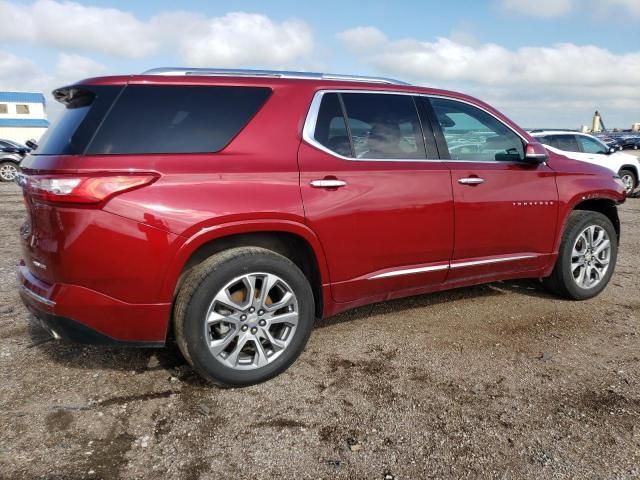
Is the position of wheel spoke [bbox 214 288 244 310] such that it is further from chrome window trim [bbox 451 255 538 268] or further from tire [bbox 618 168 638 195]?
tire [bbox 618 168 638 195]

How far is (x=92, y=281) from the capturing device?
8.33 feet

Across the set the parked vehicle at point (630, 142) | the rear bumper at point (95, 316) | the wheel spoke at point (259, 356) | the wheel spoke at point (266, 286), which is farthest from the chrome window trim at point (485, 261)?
the parked vehicle at point (630, 142)

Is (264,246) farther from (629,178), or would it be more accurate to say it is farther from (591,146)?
(629,178)

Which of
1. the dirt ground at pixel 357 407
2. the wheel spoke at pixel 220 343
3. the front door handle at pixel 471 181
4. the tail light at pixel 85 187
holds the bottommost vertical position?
the dirt ground at pixel 357 407

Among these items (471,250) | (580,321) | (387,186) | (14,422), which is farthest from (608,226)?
(14,422)

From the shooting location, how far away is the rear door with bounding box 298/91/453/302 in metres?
3.06

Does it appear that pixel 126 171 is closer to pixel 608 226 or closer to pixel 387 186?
pixel 387 186

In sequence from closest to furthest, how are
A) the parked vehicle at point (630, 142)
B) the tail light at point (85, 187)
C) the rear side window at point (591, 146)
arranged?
the tail light at point (85, 187) → the rear side window at point (591, 146) → the parked vehicle at point (630, 142)

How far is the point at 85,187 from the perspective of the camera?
244cm

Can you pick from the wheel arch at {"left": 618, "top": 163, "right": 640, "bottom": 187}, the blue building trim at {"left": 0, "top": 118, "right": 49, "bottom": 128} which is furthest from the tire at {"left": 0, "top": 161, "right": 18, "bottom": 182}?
the blue building trim at {"left": 0, "top": 118, "right": 49, "bottom": 128}

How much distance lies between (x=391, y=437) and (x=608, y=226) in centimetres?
325

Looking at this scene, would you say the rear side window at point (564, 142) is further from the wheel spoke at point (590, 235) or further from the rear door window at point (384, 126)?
the rear door window at point (384, 126)

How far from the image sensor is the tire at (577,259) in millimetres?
4320

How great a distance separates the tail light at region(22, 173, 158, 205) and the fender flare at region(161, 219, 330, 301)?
386mm
